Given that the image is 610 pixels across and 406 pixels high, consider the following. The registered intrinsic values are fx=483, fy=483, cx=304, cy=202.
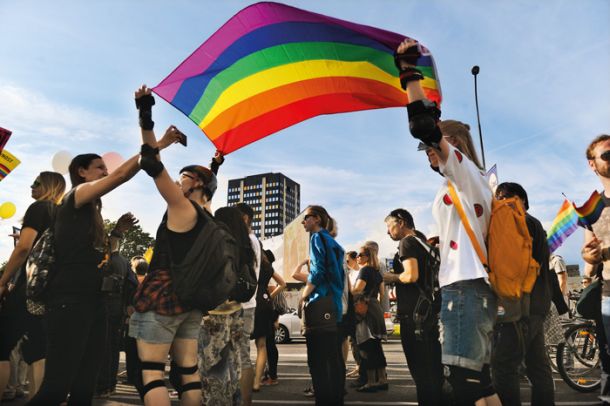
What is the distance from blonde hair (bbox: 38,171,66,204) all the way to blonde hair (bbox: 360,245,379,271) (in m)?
3.94

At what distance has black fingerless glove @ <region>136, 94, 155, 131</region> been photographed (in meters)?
2.85

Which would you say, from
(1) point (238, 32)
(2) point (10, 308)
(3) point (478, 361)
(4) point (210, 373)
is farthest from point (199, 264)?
(1) point (238, 32)

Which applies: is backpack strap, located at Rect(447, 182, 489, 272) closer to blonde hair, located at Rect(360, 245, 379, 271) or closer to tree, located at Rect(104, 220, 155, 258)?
blonde hair, located at Rect(360, 245, 379, 271)

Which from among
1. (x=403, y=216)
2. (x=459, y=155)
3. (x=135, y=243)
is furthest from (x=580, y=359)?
(x=135, y=243)

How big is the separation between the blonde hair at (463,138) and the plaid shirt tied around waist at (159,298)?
1905 mm

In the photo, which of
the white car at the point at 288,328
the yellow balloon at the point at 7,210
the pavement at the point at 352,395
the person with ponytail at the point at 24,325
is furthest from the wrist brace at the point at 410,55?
the white car at the point at 288,328

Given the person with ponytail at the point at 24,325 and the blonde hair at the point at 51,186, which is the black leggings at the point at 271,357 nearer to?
the person with ponytail at the point at 24,325

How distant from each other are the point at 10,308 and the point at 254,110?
2.78m

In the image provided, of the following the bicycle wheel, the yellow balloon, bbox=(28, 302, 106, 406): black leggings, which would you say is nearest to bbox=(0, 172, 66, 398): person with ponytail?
bbox=(28, 302, 106, 406): black leggings

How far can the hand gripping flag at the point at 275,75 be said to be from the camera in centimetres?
429

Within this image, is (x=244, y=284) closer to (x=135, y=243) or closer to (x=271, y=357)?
(x=271, y=357)

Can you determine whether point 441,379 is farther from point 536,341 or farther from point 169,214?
point 169,214

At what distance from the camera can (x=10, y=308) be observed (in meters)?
3.99

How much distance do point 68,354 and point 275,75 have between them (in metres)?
3.09
